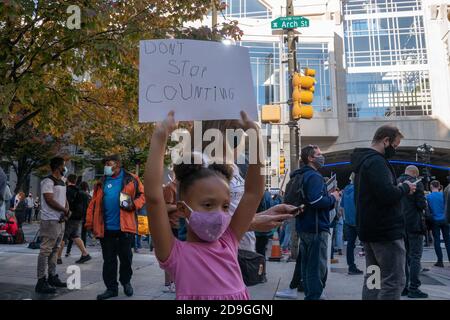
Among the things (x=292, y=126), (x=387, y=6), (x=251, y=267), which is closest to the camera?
(x=251, y=267)

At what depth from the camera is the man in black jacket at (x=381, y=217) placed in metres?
3.96

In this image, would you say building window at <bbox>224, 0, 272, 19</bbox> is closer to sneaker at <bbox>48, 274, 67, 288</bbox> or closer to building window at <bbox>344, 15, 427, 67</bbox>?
building window at <bbox>344, 15, 427, 67</bbox>

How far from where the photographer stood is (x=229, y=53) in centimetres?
216

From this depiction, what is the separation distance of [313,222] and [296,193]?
0.43m

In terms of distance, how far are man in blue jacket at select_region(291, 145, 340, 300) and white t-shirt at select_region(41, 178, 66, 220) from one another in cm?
365

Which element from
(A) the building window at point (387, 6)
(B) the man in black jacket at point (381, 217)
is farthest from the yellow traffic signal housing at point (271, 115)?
(A) the building window at point (387, 6)

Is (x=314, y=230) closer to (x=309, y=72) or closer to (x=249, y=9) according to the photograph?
(x=309, y=72)

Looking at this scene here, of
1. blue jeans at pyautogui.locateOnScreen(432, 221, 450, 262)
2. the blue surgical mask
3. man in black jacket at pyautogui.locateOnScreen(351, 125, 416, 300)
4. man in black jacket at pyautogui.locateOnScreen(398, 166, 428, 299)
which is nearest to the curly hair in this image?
man in black jacket at pyautogui.locateOnScreen(351, 125, 416, 300)

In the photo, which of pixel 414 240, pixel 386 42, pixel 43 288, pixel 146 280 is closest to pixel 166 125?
pixel 43 288

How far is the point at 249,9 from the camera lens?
30.1 metres

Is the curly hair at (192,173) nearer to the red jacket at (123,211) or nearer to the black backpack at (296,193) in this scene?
the black backpack at (296,193)
